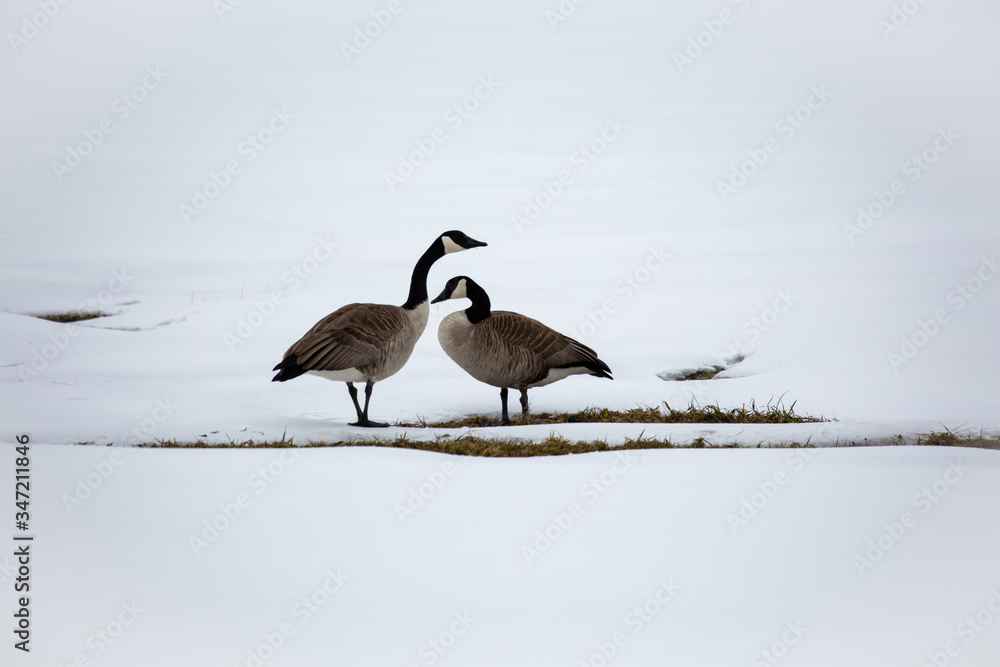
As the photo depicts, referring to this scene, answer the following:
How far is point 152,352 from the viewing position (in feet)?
37.1

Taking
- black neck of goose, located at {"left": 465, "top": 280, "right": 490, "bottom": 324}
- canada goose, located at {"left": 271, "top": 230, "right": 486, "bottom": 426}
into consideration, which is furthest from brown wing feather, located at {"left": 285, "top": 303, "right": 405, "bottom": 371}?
black neck of goose, located at {"left": 465, "top": 280, "right": 490, "bottom": 324}

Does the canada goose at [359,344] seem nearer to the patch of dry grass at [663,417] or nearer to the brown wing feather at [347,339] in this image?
the brown wing feather at [347,339]

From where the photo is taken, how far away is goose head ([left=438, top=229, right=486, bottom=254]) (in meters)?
9.56

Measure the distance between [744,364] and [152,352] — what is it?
7182mm

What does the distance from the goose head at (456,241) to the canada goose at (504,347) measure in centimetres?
34

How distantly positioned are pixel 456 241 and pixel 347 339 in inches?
73.1

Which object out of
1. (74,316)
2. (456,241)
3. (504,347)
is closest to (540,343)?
(504,347)

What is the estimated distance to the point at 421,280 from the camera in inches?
367

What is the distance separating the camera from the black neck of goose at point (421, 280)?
9.25m

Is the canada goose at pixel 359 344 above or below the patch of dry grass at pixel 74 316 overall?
below

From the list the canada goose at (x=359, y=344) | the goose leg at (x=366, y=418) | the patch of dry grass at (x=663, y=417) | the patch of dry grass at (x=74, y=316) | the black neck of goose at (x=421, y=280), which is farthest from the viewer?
the patch of dry grass at (x=74, y=316)

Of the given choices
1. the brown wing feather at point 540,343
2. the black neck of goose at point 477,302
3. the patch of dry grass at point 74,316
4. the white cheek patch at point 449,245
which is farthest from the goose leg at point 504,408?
the patch of dry grass at point 74,316

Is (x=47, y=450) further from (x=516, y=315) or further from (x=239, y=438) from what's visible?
(x=516, y=315)

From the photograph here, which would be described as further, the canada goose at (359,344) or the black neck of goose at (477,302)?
the black neck of goose at (477,302)
